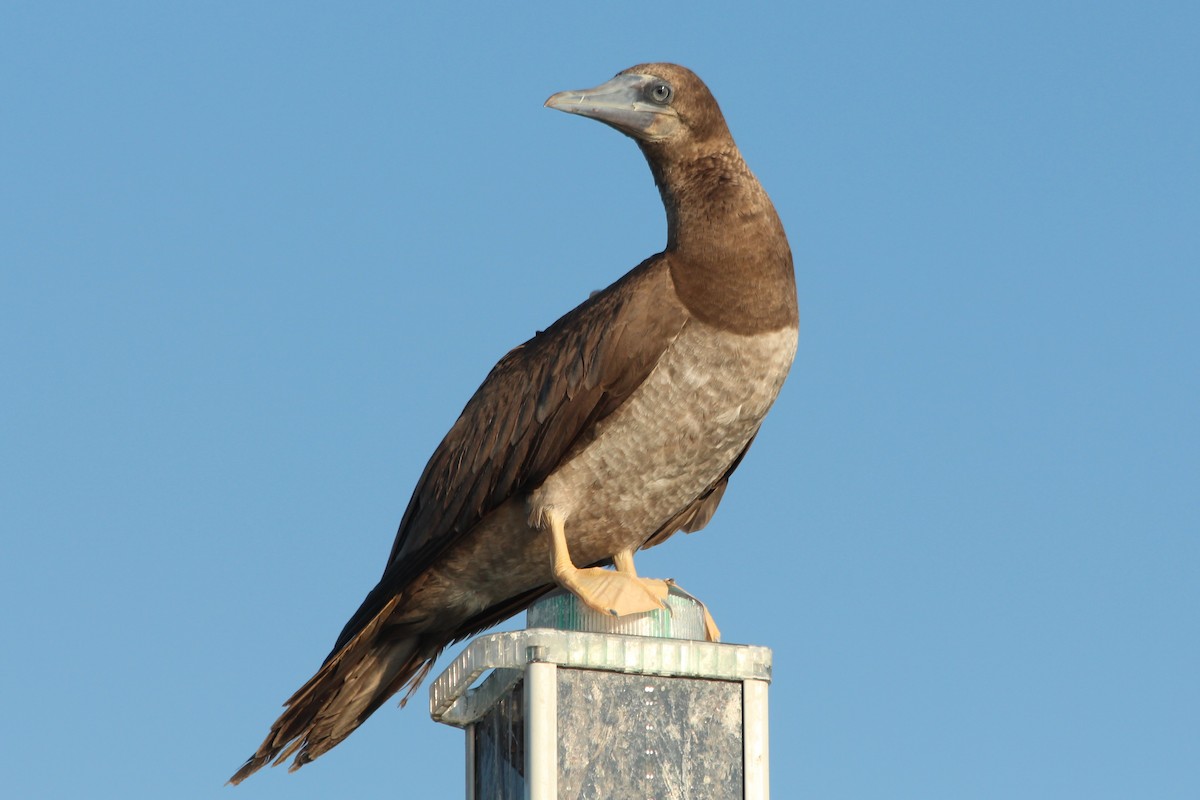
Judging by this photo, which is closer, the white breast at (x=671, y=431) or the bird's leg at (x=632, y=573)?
the bird's leg at (x=632, y=573)

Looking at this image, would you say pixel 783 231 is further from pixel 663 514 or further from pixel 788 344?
pixel 663 514

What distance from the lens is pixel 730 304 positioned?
7695 millimetres

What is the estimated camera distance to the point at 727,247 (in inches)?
307

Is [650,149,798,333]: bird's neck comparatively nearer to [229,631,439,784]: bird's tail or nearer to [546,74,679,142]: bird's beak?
[546,74,679,142]: bird's beak

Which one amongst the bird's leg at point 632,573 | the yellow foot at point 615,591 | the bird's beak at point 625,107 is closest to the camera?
the yellow foot at point 615,591

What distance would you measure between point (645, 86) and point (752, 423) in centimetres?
158

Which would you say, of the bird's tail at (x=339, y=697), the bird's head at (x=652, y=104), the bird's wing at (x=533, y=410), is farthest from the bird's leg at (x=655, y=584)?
the bird's head at (x=652, y=104)

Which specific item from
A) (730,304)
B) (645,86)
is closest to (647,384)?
(730,304)

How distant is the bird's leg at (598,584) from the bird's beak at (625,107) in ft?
5.74

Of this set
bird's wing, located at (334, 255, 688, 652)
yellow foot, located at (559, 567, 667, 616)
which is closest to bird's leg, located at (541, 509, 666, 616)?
yellow foot, located at (559, 567, 667, 616)

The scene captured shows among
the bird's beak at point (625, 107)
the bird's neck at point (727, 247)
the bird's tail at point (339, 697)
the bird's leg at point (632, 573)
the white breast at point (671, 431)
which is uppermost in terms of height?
the bird's beak at point (625, 107)

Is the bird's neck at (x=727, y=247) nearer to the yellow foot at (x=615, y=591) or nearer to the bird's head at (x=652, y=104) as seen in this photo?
the bird's head at (x=652, y=104)

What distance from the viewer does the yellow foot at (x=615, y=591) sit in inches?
283

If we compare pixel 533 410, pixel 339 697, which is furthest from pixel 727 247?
pixel 339 697
